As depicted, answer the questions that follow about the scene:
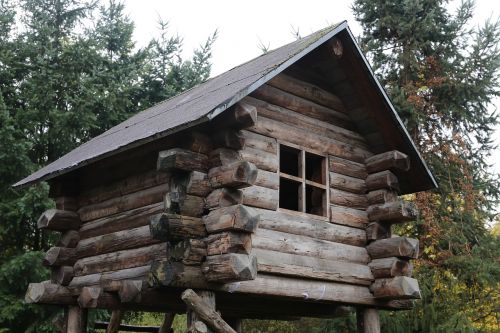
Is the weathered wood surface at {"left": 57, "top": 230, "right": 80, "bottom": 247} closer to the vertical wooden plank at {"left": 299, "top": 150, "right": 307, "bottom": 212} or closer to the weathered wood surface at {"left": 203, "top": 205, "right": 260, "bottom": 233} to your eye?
the weathered wood surface at {"left": 203, "top": 205, "right": 260, "bottom": 233}

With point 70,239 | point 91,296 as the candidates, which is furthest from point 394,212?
point 70,239

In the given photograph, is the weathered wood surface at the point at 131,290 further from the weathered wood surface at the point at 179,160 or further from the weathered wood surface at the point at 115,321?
the weathered wood surface at the point at 115,321

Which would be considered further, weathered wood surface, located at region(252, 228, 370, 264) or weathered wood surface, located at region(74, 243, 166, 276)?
weathered wood surface, located at region(74, 243, 166, 276)

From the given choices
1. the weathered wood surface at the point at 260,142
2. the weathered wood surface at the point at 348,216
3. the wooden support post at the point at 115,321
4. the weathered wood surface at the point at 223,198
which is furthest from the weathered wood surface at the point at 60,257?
the weathered wood surface at the point at 348,216

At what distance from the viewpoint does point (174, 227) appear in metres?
7.24

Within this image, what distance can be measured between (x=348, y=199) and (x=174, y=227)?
140 inches

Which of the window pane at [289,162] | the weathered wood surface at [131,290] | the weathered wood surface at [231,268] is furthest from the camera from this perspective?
the window pane at [289,162]

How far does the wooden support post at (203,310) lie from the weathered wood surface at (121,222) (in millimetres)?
1622

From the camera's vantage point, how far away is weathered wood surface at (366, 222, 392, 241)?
977cm

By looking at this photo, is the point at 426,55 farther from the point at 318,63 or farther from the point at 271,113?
the point at 271,113

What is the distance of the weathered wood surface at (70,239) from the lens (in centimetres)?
1017

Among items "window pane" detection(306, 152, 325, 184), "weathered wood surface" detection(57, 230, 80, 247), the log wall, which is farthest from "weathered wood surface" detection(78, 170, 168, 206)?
"window pane" detection(306, 152, 325, 184)

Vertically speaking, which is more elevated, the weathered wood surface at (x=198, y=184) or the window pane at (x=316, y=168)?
the window pane at (x=316, y=168)

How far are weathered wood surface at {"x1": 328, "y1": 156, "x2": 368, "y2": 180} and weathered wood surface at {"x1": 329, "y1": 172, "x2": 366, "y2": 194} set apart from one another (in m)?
0.06
